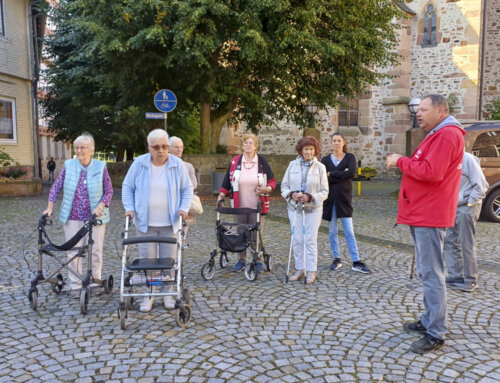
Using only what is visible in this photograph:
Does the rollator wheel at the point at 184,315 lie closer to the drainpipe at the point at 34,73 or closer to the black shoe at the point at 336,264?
the black shoe at the point at 336,264

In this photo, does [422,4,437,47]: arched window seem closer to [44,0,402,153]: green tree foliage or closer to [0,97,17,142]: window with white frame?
[44,0,402,153]: green tree foliage

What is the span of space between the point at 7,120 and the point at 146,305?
1645 cm

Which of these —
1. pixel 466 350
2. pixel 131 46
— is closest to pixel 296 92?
→ pixel 131 46

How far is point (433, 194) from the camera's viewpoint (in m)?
3.62

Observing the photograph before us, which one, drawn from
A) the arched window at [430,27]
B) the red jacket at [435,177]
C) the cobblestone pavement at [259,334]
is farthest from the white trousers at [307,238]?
the arched window at [430,27]

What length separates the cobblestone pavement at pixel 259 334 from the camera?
3.35m

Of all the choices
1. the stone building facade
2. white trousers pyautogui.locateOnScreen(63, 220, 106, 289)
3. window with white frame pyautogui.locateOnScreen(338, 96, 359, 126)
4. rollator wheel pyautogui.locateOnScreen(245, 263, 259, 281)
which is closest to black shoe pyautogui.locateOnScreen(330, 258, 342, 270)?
rollator wheel pyautogui.locateOnScreen(245, 263, 259, 281)

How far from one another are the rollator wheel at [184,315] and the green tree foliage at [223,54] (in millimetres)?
8464

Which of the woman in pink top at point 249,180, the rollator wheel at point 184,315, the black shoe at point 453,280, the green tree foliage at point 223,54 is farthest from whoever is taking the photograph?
the green tree foliage at point 223,54

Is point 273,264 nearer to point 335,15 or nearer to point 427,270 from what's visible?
point 427,270

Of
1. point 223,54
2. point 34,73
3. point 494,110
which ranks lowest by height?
point 494,110

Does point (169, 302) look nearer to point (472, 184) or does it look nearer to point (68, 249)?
point (68, 249)

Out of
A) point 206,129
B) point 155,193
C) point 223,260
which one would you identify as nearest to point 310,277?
point 223,260

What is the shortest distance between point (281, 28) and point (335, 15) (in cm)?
200
